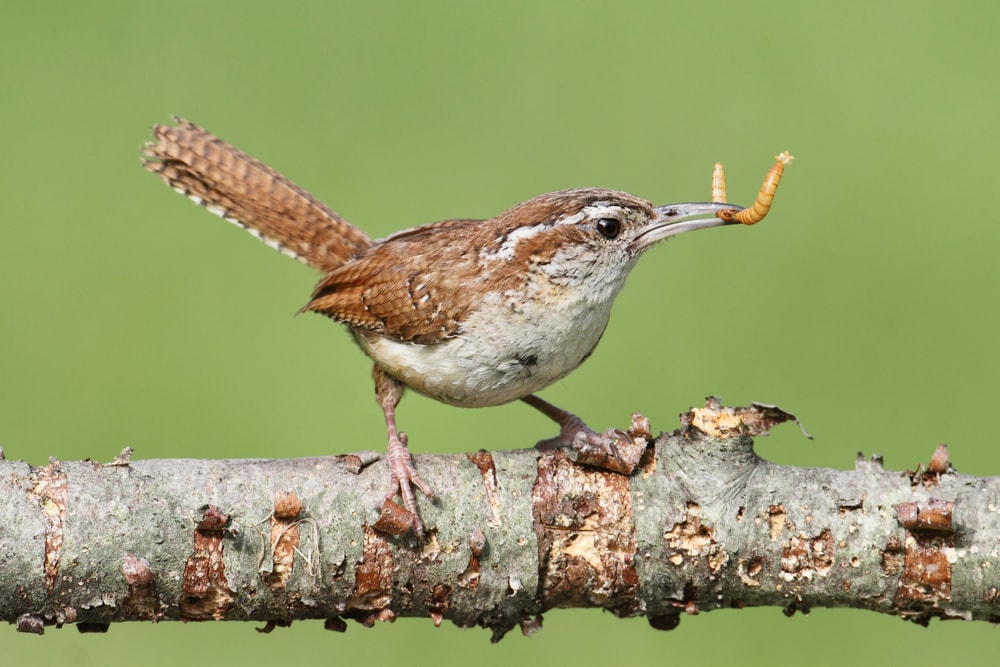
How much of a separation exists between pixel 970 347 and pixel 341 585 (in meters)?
5.36

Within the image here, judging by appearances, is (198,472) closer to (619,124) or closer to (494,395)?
(494,395)

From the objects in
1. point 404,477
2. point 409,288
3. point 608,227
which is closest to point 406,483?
point 404,477

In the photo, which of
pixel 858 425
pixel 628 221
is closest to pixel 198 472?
pixel 628 221

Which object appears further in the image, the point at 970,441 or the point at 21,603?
the point at 970,441

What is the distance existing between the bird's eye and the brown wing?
16.3 inches

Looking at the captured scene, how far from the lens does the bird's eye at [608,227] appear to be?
12.8ft

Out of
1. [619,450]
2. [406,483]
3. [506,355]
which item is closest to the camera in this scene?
[406,483]

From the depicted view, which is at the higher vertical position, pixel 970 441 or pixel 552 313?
pixel 970 441

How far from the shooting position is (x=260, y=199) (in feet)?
15.4

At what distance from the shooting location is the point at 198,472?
309 cm

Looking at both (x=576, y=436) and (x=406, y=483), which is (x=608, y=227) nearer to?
(x=576, y=436)

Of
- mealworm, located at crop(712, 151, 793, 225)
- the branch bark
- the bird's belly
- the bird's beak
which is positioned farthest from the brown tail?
the branch bark

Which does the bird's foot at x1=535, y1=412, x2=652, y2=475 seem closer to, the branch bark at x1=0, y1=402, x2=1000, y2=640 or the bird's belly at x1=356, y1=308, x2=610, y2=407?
the branch bark at x1=0, y1=402, x2=1000, y2=640

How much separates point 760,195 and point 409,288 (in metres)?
1.18
